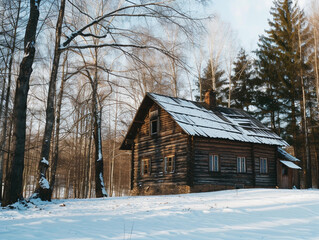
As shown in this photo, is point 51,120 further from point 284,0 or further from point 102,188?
point 284,0

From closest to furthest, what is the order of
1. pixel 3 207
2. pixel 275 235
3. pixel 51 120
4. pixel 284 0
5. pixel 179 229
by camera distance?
pixel 275 235
pixel 179 229
pixel 3 207
pixel 51 120
pixel 284 0

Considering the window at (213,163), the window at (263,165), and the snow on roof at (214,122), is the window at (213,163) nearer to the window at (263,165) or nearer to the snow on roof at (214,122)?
the snow on roof at (214,122)

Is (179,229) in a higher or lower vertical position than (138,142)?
lower

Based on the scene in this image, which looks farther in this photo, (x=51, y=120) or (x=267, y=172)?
(x=267, y=172)

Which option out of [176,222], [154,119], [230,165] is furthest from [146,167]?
[176,222]

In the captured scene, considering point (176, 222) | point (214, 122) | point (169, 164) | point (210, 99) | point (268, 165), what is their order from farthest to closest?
point (210, 99), point (268, 165), point (214, 122), point (169, 164), point (176, 222)

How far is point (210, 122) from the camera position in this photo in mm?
22688

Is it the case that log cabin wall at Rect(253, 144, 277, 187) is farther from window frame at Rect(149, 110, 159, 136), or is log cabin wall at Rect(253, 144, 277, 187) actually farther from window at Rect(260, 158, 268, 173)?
window frame at Rect(149, 110, 159, 136)

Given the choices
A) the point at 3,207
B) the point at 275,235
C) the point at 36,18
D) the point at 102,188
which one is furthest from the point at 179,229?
the point at 102,188

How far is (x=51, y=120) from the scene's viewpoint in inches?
538

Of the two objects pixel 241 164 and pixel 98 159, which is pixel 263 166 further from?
pixel 98 159

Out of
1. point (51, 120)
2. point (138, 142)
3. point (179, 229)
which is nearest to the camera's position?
point (179, 229)

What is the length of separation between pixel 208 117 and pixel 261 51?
17.9m

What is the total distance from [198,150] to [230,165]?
316cm
